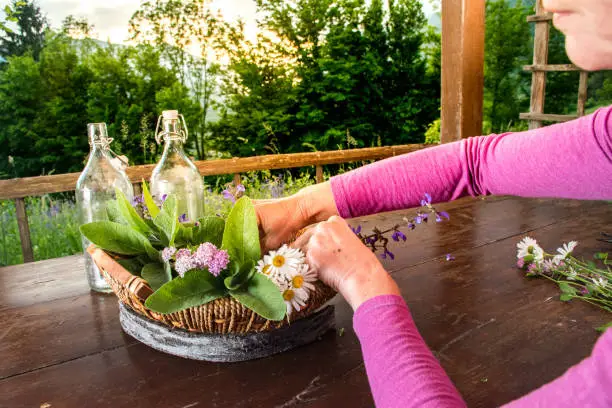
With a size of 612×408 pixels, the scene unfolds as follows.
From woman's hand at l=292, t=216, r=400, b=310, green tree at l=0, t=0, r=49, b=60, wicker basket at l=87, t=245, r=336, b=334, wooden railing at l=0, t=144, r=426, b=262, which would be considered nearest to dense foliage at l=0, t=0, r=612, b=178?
green tree at l=0, t=0, r=49, b=60

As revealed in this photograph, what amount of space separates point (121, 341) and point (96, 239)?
170 mm

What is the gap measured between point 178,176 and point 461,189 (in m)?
0.59

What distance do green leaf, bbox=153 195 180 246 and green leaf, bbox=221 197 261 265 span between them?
89mm

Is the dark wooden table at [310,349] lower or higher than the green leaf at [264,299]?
lower

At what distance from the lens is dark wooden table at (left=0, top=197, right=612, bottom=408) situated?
0.67 m

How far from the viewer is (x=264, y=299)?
2.23 ft

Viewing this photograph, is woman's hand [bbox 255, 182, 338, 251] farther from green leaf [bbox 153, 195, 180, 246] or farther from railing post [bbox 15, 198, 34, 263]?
railing post [bbox 15, 198, 34, 263]

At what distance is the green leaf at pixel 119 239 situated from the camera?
2.72ft

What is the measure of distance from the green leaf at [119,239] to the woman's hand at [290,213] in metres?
0.21

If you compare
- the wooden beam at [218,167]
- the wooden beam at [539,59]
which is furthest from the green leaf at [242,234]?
the wooden beam at [539,59]

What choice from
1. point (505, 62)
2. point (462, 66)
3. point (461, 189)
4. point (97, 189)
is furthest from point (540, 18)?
point (505, 62)

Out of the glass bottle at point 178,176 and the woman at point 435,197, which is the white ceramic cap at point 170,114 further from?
the woman at point 435,197

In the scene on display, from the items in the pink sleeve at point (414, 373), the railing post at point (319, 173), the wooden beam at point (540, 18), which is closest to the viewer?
the pink sleeve at point (414, 373)

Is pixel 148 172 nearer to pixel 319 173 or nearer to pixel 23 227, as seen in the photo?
pixel 23 227
